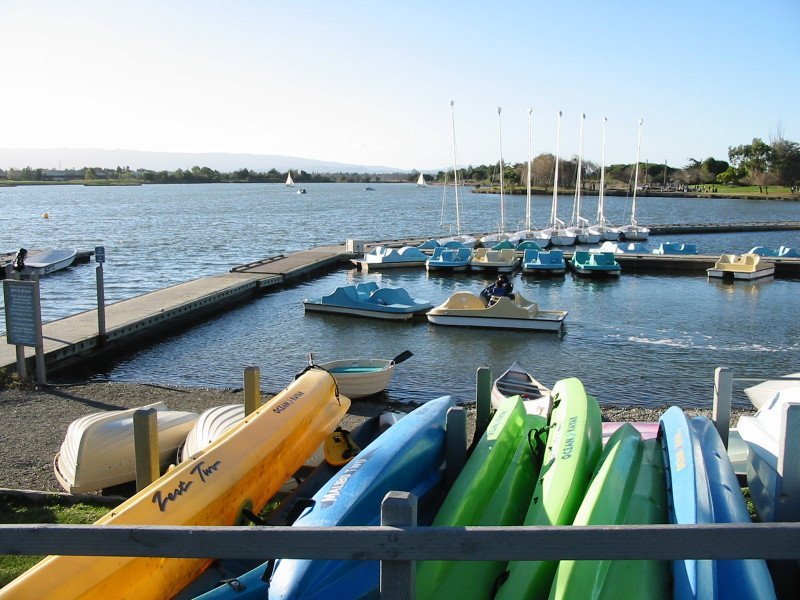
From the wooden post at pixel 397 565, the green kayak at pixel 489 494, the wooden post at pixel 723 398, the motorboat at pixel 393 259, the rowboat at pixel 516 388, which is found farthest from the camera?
the motorboat at pixel 393 259

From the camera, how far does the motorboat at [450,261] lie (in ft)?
118

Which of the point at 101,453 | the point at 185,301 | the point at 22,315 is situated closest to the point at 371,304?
the point at 185,301

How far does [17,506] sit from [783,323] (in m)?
A: 23.9

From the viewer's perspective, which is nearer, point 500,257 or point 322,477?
point 322,477

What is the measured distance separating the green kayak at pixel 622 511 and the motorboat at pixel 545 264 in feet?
97.7

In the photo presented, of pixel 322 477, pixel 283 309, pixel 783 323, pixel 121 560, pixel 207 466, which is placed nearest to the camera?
pixel 121 560

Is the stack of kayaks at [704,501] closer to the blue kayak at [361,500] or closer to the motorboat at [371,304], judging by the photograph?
the blue kayak at [361,500]

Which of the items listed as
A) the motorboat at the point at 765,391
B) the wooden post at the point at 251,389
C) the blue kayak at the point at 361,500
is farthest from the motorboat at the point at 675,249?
the blue kayak at the point at 361,500

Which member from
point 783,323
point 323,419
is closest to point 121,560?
point 323,419

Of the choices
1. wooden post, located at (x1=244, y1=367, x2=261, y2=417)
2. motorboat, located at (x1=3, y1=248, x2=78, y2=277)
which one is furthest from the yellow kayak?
motorboat, located at (x1=3, y1=248, x2=78, y2=277)

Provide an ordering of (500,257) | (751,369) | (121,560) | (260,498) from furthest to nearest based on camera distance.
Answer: (500,257) < (751,369) < (260,498) < (121,560)

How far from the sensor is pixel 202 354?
19609 mm

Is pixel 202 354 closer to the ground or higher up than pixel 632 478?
closer to the ground

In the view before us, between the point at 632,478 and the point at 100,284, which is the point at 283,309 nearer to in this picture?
the point at 100,284
